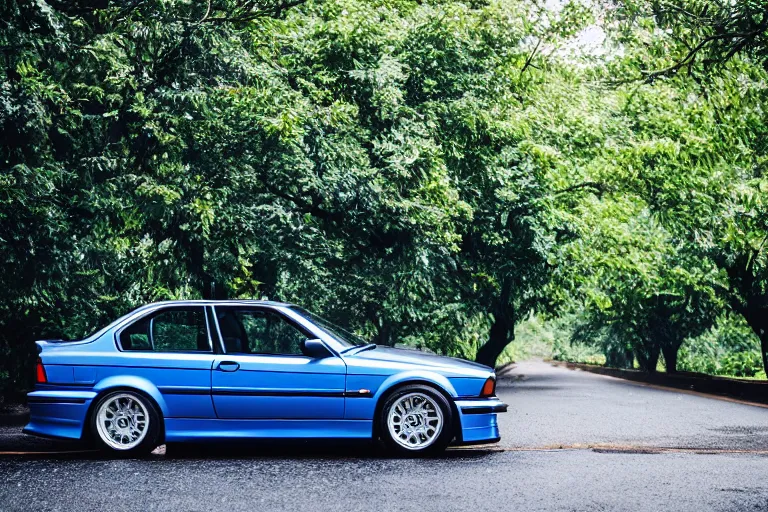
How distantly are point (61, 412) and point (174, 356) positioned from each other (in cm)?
113

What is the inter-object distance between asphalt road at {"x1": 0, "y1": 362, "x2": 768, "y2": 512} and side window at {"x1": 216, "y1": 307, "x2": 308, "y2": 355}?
991mm

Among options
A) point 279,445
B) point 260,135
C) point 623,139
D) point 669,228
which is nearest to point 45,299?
point 260,135

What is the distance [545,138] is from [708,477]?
15.1 meters

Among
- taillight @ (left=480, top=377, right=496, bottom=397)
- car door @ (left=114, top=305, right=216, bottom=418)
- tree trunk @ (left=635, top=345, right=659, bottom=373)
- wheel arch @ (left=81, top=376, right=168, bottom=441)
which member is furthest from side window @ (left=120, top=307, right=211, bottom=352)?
tree trunk @ (left=635, top=345, right=659, bottom=373)

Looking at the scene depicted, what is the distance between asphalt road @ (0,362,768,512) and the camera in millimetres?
6570

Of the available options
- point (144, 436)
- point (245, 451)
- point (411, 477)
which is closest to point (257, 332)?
point (245, 451)

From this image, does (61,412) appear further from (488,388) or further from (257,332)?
(488,388)

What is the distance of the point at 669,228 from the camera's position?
24.9 metres

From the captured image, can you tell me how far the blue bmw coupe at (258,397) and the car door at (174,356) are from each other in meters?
0.01

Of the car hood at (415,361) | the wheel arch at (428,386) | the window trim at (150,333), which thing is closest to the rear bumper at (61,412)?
the window trim at (150,333)

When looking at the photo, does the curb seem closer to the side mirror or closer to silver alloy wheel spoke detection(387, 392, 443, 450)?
silver alloy wheel spoke detection(387, 392, 443, 450)

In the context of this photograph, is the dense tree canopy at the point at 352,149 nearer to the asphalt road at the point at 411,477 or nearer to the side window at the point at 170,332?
the asphalt road at the point at 411,477

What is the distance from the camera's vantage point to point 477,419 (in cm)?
871

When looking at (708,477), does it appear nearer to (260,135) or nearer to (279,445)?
(279,445)
